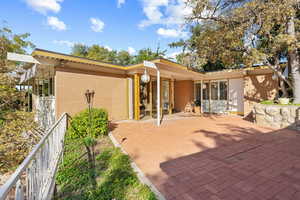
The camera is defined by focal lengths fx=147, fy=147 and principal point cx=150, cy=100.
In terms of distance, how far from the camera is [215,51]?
7316mm

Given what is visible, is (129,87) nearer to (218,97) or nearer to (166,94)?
(166,94)

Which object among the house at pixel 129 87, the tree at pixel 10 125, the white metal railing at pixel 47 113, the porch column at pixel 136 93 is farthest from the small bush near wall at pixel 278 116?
the white metal railing at pixel 47 113

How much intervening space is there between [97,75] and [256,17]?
7406mm

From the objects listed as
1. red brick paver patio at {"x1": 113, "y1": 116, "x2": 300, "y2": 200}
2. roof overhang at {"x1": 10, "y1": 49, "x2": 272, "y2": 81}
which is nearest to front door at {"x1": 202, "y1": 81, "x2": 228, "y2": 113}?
roof overhang at {"x1": 10, "y1": 49, "x2": 272, "y2": 81}

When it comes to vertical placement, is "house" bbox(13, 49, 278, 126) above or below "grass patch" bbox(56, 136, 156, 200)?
above

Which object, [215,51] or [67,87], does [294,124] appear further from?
[67,87]

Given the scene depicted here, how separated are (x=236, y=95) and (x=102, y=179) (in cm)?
980

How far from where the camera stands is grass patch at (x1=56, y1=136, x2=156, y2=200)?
7.75ft

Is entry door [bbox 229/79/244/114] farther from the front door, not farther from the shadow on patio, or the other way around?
the shadow on patio

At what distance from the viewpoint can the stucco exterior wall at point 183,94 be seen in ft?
38.5

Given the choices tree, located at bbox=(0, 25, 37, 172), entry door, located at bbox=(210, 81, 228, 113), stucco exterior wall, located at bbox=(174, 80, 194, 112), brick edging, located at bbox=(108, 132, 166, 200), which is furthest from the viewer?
stucco exterior wall, located at bbox=(174, 80, 194, 112)

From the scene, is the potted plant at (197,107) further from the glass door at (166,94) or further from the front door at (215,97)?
the glass door at (166,94)

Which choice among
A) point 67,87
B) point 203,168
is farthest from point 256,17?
point 67,87

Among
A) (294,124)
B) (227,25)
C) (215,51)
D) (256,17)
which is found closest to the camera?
(294,124)
